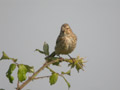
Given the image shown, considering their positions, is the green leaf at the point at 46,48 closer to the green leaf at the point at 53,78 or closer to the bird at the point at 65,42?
the green leaf at the point at 53,78

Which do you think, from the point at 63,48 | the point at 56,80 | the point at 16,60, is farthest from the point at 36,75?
the point at 63,48

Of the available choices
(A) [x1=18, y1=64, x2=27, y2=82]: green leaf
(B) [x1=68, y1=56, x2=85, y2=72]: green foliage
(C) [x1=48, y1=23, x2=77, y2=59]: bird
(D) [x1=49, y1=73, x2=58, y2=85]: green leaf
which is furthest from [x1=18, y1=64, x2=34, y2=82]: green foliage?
(C) [x1=48, y1=23, x2=77, y2=59]: bird

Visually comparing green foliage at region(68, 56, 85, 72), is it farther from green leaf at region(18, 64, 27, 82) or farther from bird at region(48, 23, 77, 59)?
bird at region(48, 23, 77, 59)

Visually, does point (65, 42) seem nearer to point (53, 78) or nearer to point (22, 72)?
point (53, 78)

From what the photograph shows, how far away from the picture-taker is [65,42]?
5.99 m

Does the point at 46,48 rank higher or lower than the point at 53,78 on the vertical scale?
higher

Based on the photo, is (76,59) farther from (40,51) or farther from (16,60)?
(16,60)

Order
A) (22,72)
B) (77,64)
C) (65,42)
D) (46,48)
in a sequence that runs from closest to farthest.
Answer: (22,72) < (77,64) < (46,48) < (65,42)

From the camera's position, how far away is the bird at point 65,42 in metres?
5.75

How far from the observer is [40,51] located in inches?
88.6

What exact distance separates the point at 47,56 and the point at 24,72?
1.90 feet

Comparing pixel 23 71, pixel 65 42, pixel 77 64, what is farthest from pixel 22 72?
pixel 65 42

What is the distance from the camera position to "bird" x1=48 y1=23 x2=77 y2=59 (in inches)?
226

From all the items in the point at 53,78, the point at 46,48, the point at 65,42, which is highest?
the point at 65,42
